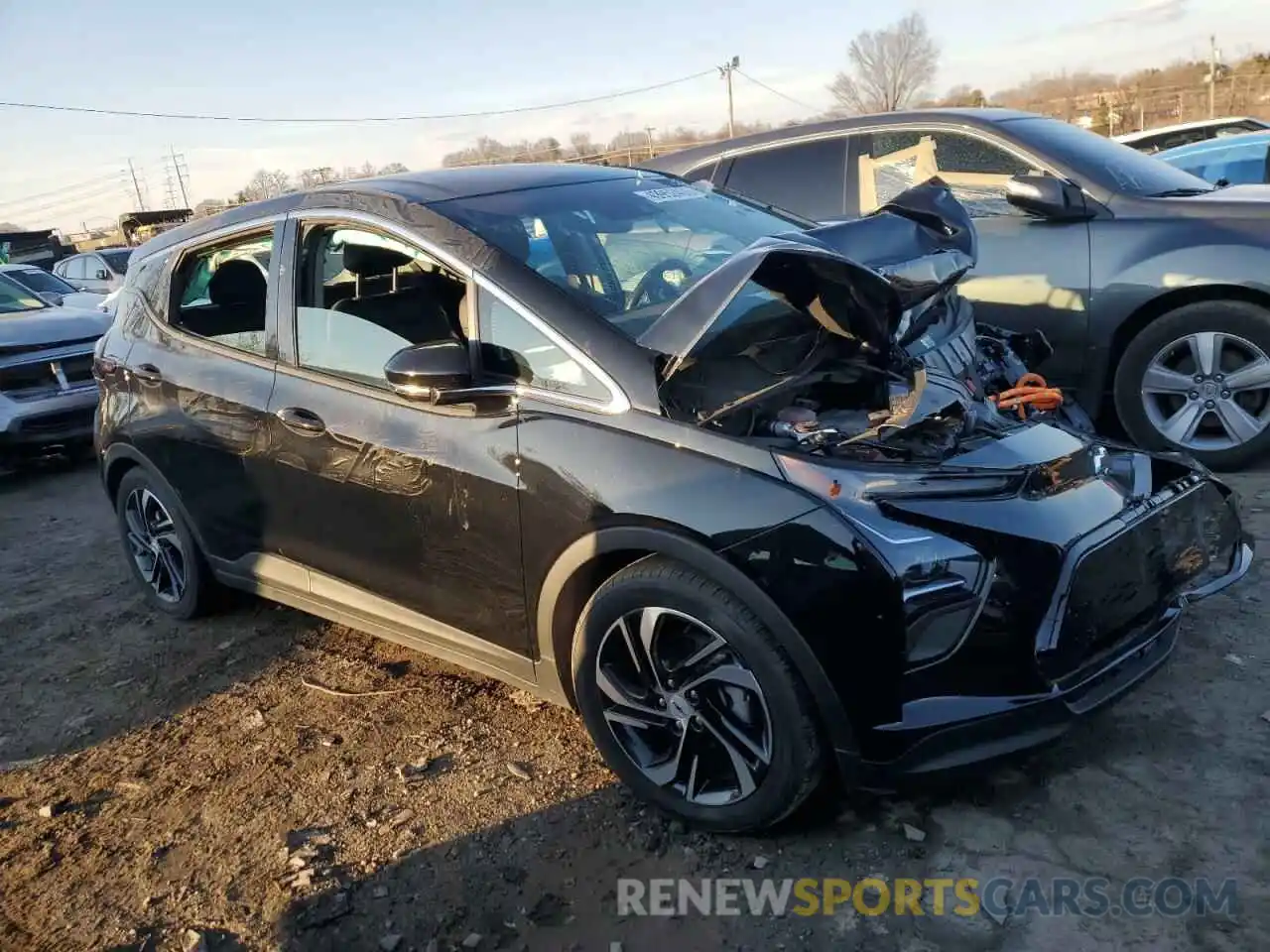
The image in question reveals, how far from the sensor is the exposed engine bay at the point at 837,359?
8.75 feet

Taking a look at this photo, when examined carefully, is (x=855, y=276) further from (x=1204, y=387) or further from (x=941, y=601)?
(x=1204, y=387)

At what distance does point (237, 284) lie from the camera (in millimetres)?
4047

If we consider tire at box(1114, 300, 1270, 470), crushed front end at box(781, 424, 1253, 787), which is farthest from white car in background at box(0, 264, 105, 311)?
crushed front end at box(781, 424, 1253, 787)

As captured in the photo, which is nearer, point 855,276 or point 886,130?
point 855,276

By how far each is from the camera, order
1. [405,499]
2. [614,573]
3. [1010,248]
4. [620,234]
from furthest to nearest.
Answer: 1. [1010,248]
2. [620,234]
3. [405,499]
4. [614,573]

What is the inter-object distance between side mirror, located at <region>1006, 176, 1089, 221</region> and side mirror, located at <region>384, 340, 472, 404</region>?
10.6ft

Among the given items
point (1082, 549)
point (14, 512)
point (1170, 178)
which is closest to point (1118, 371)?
point (1170, 178)

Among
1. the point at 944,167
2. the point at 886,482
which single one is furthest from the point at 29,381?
the point at 886,482

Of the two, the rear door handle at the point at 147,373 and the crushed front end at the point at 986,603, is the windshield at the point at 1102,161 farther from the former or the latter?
the rear door handle at the point at 147,373

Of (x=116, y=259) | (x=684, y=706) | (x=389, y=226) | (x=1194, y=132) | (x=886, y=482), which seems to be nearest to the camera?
(x=886, y=482)

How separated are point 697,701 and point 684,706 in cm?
4

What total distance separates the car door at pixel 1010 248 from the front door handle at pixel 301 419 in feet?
10.6

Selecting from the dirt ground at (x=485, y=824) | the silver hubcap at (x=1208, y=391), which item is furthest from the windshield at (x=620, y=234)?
the silver hubcap at (x=1208, y=391)

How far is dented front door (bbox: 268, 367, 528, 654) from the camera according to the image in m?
2.98
